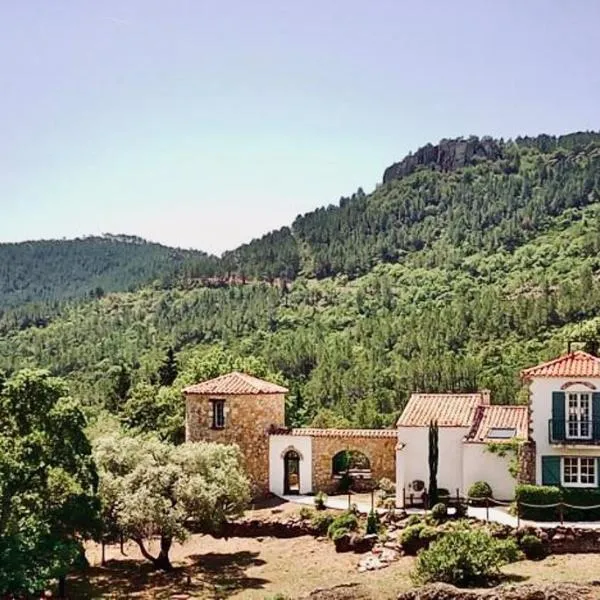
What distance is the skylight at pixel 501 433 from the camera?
3041 cm

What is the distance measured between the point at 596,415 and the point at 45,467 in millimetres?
16159

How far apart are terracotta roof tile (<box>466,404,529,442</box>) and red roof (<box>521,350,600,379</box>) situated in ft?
7.07

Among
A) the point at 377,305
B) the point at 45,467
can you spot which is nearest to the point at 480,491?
the point at 45,467

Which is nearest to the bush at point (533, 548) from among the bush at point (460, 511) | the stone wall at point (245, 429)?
the bush at point (460, 511)

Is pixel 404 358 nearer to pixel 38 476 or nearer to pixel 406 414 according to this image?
pixel 406 414

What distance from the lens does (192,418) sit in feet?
112

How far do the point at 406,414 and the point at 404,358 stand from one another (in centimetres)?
4456

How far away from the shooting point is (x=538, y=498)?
2688cm

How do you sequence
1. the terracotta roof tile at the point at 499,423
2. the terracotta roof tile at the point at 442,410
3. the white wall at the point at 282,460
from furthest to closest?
the white wall at the point at 282,460, the terracotta roof tile at the point at 442,410, the terracotta roof tile at the point at 499,423

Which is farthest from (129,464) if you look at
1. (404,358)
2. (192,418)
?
(404,358)

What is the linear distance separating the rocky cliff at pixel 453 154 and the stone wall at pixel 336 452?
117 meters

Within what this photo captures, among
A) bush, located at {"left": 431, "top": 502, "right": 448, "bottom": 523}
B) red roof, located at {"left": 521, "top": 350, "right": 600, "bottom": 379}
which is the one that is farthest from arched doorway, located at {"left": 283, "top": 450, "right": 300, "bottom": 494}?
red roof, located at {"left": 521, "top": 350, "right": 600, "bottom": 379}

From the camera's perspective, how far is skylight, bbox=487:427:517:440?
99.8ft

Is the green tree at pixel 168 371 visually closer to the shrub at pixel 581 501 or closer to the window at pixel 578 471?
the window at pixel 578 471
